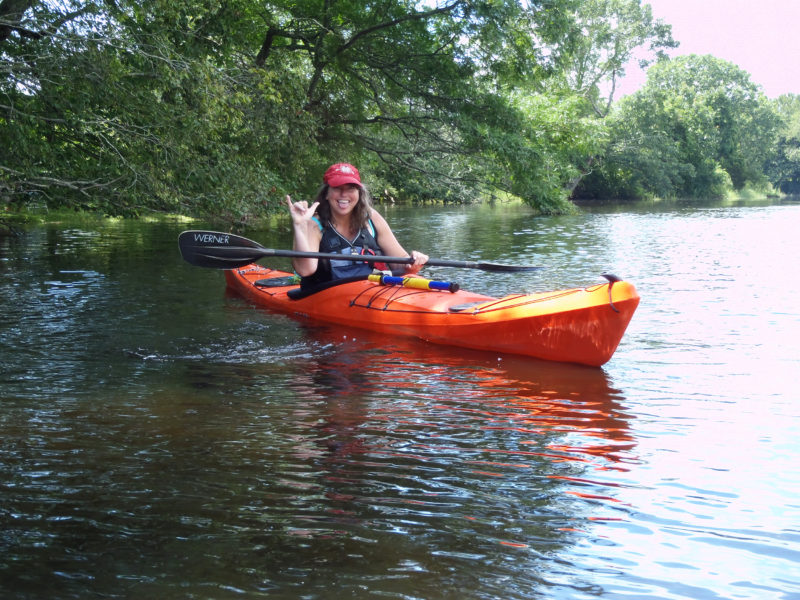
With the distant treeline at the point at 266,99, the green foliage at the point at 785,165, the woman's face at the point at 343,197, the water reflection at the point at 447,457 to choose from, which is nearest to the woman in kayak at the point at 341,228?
the woman's face at the point at 343,197

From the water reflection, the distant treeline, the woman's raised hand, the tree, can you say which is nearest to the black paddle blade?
the woman's raised hand

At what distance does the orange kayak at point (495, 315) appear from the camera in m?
5.02

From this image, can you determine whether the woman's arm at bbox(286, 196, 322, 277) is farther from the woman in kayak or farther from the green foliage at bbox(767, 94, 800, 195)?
the green foliage at bbox(767, 94, 800, 195)

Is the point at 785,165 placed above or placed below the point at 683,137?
below

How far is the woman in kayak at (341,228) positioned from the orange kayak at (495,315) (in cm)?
24

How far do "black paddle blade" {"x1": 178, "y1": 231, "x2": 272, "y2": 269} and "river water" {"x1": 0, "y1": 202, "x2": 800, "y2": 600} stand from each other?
571mm

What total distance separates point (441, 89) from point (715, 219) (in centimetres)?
1219

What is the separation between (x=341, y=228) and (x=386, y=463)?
3311 millimetres

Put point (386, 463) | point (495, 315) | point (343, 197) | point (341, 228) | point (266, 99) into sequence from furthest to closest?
point (266, 99) → point (341, 228) → point (343, 197) → point (495, 315) → point (386, 463)

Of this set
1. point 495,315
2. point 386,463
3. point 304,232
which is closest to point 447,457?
point 386,463

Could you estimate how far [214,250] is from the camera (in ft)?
21.8

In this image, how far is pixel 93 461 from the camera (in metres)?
3.20

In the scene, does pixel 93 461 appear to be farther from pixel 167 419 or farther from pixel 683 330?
pixel 683 330

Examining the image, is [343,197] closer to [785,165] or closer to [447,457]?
[447,457]
